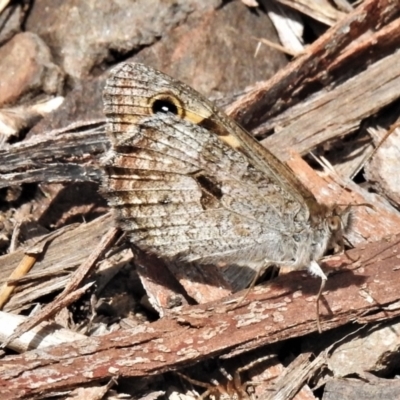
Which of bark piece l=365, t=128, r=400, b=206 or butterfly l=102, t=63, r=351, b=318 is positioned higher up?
butterfly l=102, t=63, r=351, b=318

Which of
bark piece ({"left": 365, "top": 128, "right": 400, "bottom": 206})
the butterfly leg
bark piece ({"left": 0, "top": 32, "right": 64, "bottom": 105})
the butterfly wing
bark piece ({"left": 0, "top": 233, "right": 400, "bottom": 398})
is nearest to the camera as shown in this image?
bark piece ({"left": 0, "top": 233, "right": 400, "bottom": 398})

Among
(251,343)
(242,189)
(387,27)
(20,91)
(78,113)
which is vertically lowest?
(251,343)

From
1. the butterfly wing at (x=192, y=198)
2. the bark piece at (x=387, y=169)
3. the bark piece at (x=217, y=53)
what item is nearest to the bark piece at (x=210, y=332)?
the butterfly wing at (x=192, y=198)

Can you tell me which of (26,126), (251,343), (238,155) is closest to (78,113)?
(26,126)

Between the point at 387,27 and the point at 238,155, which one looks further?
the point at 387,27

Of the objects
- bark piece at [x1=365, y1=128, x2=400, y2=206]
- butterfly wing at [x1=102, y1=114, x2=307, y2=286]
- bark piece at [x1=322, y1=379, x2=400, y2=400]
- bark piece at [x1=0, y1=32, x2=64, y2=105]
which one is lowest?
bark piece at [x1=322, y1=379, x2=400, y2=400]

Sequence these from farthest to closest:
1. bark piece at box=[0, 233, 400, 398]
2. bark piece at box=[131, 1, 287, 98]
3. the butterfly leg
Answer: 1. bark piece at box=[131, 1, 287, 98]
2. the butterfly leg
3. bark piece at box=[0, 233, 400, 398]

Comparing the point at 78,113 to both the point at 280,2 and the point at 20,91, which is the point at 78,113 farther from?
the point at 280,2

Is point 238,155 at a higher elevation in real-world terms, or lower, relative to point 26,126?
lower

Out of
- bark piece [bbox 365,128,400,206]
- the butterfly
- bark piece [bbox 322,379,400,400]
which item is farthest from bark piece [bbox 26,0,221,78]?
bark piece [bbox 322,379,400,400]

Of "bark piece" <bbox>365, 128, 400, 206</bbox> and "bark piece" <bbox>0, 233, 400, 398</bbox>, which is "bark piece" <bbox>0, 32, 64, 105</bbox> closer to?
"bark piece" <bbox>0, 233, 400, 398</bbox>
